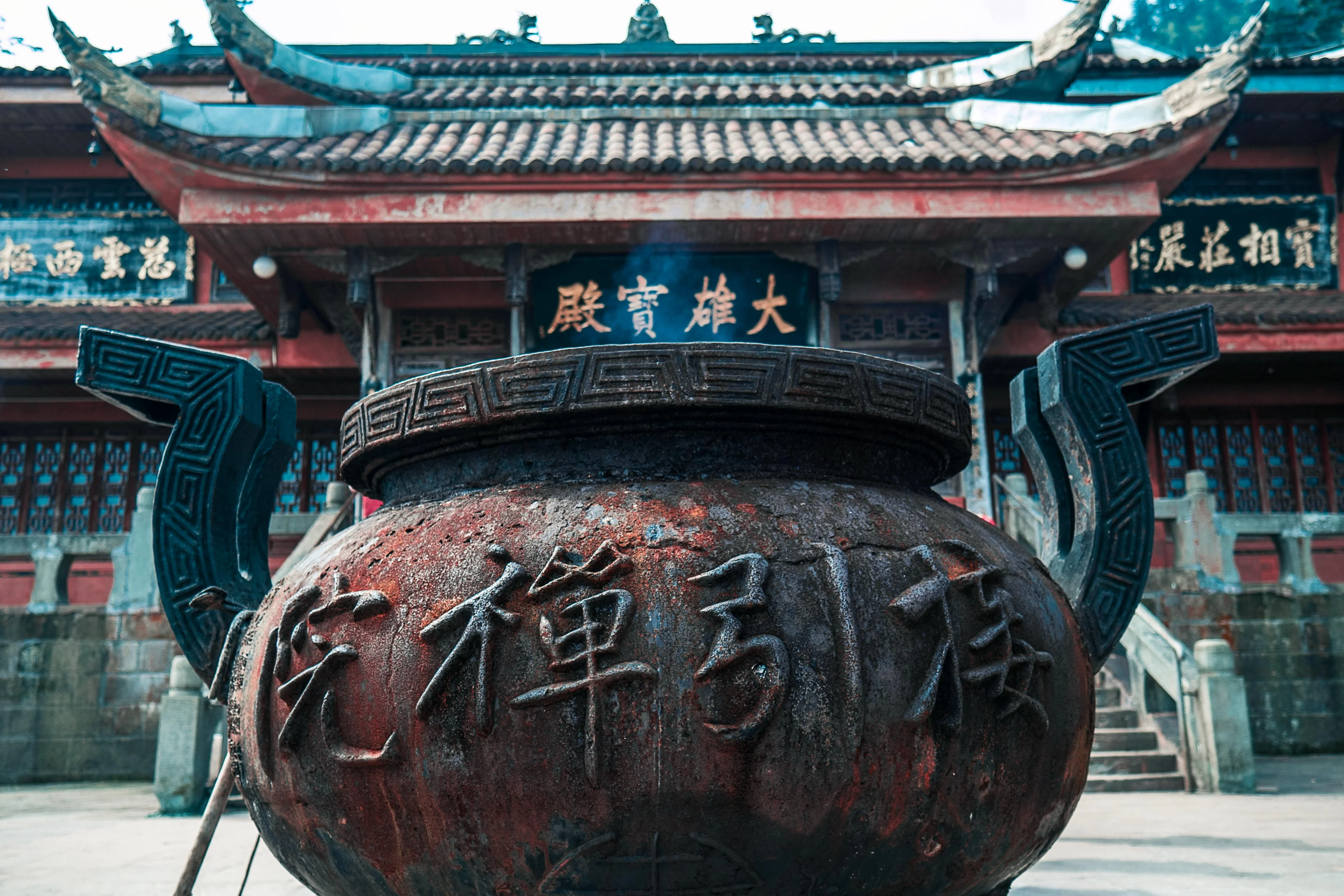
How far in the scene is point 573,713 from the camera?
49.4 inches

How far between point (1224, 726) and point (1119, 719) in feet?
2.22

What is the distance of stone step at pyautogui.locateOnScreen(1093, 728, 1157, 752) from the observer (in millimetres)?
5566

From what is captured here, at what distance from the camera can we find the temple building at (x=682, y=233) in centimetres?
691

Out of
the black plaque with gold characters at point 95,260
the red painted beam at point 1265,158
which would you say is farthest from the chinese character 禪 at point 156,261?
the red painted beam at point 1265,158

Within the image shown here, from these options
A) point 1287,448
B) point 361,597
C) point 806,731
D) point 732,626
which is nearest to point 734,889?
point 806,731

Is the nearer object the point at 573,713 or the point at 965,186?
the point at 573,713

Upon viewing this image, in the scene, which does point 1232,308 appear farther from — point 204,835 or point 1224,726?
point 204,835

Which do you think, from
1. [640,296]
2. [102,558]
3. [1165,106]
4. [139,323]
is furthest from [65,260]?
[1165,106]

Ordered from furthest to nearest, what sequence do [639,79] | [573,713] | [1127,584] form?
[639,79] < [1127,584] < [573,713]

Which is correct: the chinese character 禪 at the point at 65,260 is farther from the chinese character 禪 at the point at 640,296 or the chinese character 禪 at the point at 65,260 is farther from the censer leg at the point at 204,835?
the censer leg at the point at 204,835

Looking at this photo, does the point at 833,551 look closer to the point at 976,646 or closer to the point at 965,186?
the point at 976,646

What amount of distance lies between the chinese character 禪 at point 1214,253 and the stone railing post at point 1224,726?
565cm

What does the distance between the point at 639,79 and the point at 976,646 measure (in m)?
9.95

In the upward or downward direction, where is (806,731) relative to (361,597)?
downward
